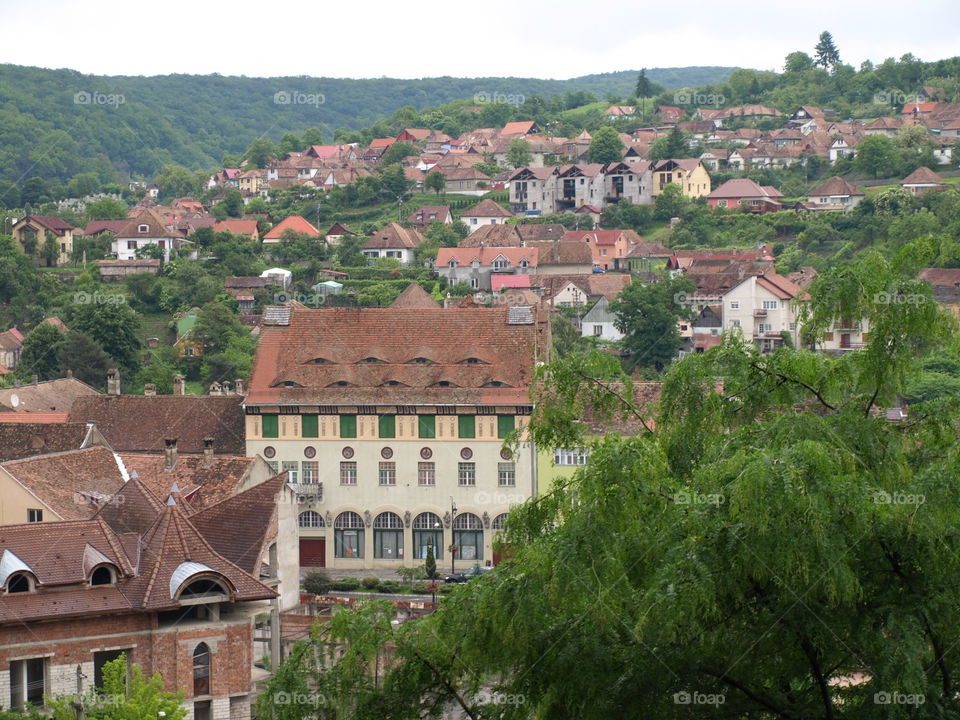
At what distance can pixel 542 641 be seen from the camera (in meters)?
20.5

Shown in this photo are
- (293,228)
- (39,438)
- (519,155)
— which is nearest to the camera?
(39,438)

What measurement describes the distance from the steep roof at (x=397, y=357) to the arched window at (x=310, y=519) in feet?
12.2

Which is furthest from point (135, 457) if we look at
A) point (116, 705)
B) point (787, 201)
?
point (787, 201)

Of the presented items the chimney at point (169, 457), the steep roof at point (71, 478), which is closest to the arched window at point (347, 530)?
the chimney at point (169, 457)

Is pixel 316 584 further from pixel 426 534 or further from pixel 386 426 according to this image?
pixel 386 426

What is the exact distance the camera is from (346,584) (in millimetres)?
51531

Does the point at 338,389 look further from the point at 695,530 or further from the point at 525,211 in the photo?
the point at 525,211

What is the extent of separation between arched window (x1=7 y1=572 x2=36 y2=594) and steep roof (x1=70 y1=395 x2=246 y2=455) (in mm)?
25363

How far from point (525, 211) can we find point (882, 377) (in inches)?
5000

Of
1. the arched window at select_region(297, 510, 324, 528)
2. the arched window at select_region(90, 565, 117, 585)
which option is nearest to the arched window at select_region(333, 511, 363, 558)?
the arched window at select_region(297, 510, 324, 528)

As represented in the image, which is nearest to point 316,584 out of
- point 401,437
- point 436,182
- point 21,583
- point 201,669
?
point 401,437

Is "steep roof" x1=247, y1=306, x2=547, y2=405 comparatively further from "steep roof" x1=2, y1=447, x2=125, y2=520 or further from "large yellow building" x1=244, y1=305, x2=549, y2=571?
"steep roof" x1=2, y1=447, x2=125, y2=520

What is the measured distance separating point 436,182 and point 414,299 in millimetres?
52723

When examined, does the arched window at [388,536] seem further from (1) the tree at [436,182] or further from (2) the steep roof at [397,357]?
(1) the tree at [436,182]
